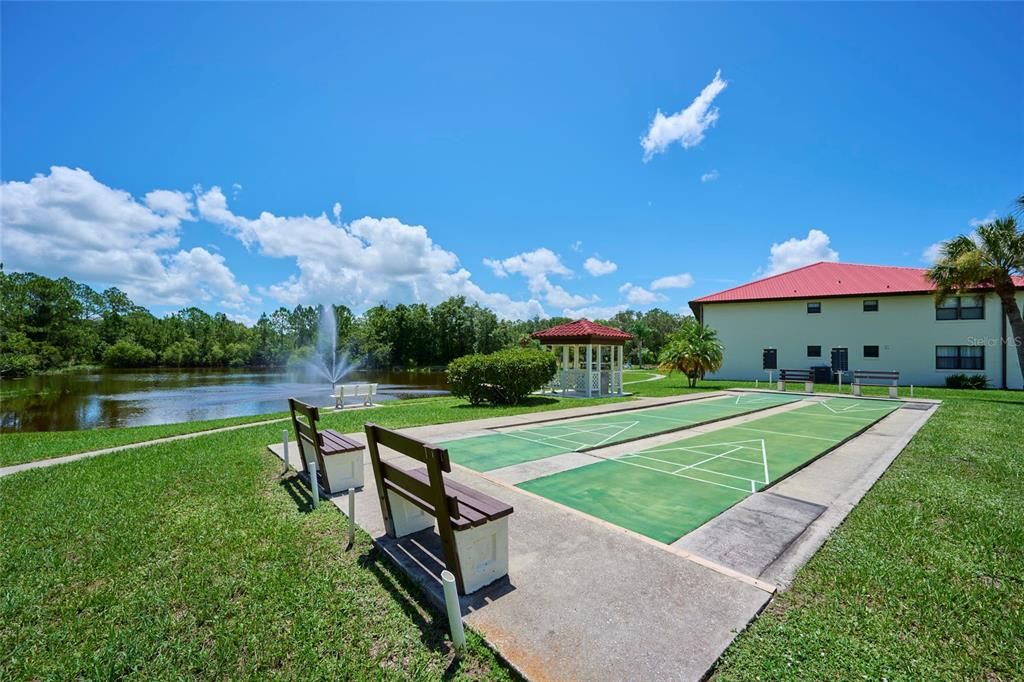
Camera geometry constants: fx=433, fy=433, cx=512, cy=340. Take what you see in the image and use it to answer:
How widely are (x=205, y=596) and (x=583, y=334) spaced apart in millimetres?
15692

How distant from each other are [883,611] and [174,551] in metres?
5.42

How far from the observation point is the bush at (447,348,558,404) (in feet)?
48.6

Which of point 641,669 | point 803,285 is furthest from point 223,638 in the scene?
point 803,285

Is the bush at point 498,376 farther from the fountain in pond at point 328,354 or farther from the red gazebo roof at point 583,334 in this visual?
the fountain in pond at point 328,354

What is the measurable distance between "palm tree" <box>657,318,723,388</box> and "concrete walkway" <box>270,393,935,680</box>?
56.2 ft

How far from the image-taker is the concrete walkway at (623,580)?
2.41 meters

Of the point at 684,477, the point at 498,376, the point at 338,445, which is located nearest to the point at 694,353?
the point at 498,376

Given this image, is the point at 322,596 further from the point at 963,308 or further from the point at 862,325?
the point at 963,308

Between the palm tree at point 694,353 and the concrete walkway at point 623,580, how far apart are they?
17144 mm

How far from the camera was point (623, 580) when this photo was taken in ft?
10.4

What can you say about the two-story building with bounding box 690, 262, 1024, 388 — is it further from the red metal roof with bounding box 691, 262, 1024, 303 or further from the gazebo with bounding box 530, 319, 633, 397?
the gazebo with bounding box 530, 319, 633, 397

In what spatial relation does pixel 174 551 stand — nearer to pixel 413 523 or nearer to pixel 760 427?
pixel 413 523

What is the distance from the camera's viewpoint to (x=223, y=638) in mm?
2629

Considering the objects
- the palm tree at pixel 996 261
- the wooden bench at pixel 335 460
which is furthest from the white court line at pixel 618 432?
the palm tree at pixel 996 261
